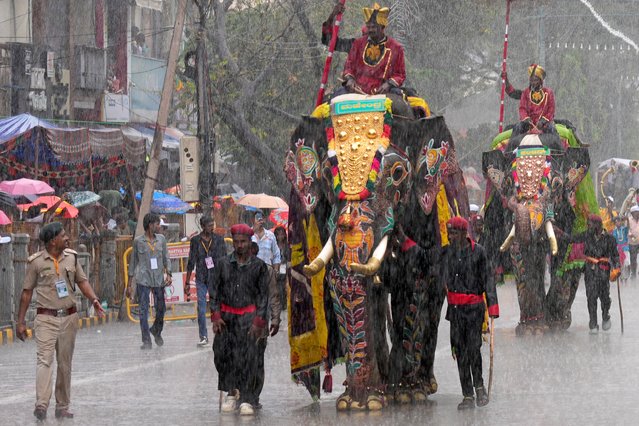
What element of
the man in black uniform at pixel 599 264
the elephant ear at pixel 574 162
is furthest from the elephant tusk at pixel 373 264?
the elephant ear at pixel 574 162

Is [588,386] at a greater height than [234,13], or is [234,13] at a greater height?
[234,13]

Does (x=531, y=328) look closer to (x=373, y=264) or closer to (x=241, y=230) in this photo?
(x=241, y=230)

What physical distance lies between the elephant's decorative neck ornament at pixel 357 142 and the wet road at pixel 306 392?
1.70 metres

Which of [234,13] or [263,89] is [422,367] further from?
[234,13]

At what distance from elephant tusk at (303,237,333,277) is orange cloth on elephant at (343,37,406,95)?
1.67 m

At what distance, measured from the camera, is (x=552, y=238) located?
19344 millimetres

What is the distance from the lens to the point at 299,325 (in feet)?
42.0

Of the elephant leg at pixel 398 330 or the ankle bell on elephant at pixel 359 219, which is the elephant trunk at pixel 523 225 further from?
the ankle bell on elephant at pixel 359 219

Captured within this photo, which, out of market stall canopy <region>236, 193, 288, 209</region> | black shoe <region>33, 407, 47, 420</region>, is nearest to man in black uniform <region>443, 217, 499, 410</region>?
black shoe <region>33, 407, 47, 420</region>

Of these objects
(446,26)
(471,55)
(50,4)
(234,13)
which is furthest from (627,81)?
(50,4)

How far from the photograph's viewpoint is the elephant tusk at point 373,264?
38.3 feet

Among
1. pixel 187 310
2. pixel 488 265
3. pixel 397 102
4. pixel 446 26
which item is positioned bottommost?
pixel 187 310

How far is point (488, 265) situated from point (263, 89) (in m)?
22.2

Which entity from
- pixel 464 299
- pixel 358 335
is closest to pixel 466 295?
pixel 464 299
